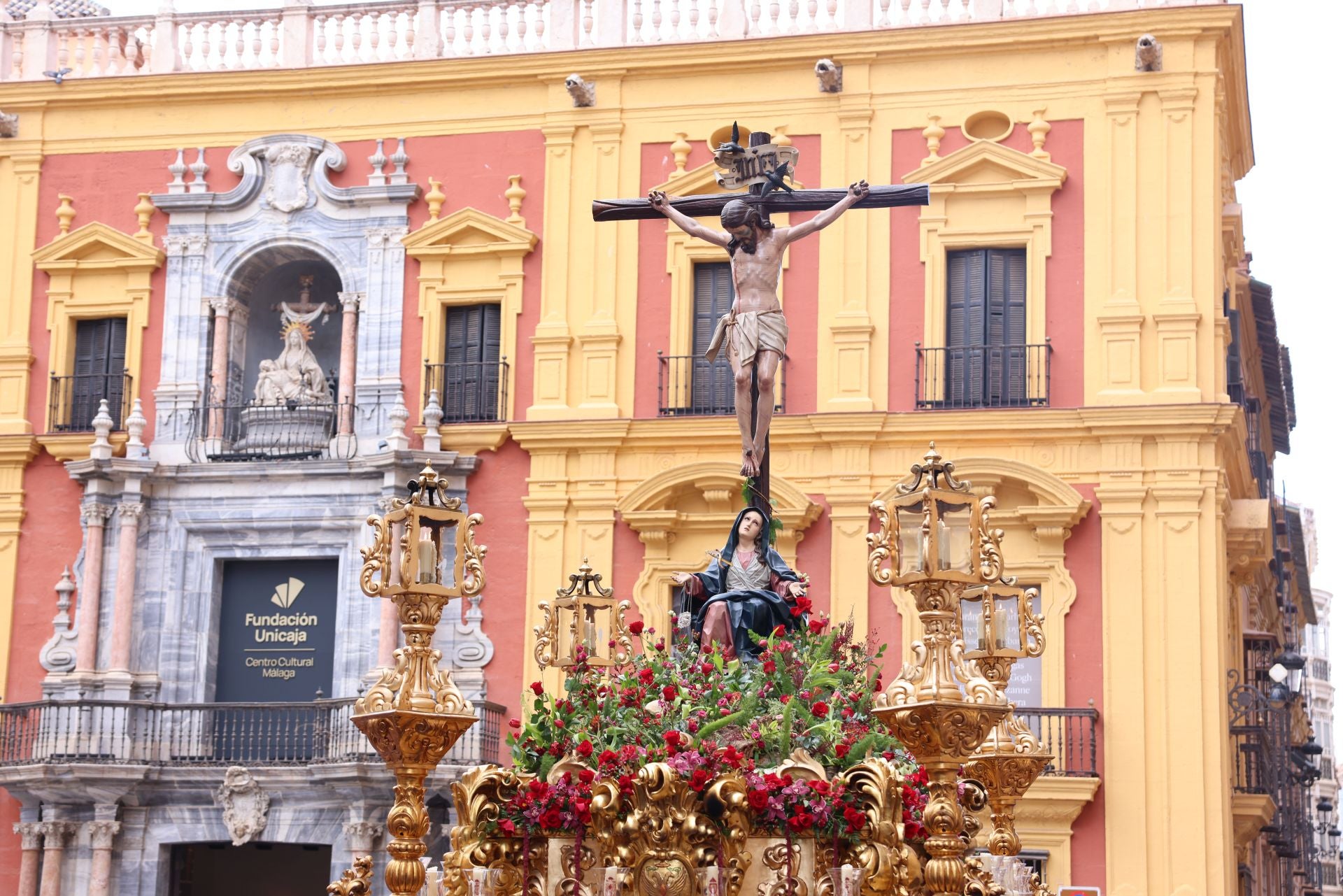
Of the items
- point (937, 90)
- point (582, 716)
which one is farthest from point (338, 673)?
point (582, 716)

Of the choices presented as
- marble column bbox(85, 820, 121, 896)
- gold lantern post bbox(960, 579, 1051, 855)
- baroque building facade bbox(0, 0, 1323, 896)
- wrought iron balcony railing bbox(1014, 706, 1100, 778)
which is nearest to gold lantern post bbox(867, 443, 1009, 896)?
gold lantern post bbox(960, 579, 1051, 855)

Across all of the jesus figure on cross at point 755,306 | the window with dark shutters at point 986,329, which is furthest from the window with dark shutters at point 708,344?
the jesus figure on cross at point 755,306

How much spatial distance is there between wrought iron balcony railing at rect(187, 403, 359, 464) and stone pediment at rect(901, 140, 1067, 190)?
7.44 m

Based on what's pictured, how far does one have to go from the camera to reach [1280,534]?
1342 inches

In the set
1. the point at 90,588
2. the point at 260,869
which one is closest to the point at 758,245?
the point at 90,588

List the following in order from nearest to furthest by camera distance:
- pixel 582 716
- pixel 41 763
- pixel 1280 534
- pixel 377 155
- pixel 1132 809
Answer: pixel 582 716 → pixel 1132 809 → pixel 41 763 → pixel 377 155 → pixel 1280 534

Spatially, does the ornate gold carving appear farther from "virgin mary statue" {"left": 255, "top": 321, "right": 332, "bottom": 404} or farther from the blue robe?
"virgin mary statue" {"left": 255, "top": 321, "right": 332, "bottom": 404}

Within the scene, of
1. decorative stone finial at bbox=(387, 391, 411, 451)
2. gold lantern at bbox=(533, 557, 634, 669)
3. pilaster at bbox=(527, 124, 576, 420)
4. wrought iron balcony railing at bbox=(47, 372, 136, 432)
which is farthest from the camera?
wrought iron balcony railing at bbox=(47, 372, 136, 432)

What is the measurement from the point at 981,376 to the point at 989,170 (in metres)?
2.38

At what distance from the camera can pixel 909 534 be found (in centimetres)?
1063

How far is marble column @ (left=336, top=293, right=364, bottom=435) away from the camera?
26.0m

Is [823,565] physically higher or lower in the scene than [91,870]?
higher

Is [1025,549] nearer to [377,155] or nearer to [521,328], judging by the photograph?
[521,328]

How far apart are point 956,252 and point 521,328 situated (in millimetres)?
5089
